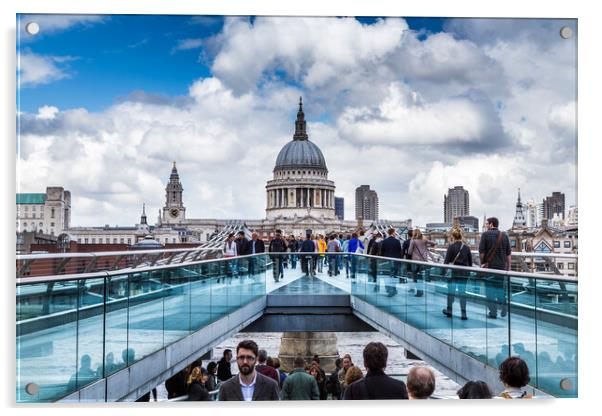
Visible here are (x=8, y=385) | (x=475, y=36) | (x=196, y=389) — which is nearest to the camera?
(x=8, y=385)

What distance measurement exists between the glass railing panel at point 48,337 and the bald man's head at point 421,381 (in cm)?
299

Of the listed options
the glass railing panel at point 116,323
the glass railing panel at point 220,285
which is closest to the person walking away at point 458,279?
the glass railing panel at point 220,285

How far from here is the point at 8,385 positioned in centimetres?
807

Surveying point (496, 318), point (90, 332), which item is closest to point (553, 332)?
point (496, 318)

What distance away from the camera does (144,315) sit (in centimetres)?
899

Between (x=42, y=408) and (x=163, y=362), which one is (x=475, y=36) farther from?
(x=42, y=408)

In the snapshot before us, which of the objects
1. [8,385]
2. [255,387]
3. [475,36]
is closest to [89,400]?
[8,385]

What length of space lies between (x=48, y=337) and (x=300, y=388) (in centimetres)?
279

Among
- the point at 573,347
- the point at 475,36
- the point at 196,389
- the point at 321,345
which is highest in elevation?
the point at 475,36

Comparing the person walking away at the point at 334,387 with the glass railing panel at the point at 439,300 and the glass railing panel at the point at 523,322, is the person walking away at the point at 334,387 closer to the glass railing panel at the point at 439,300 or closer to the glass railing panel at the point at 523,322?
the glass railing panel at the point at 439,300

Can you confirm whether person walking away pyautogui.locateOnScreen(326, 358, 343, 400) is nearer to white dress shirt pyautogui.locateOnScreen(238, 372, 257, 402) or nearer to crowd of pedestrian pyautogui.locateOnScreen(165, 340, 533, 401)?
crowd of pedestrian pyautogui.locateOnScreen(165, 340, 533, 401)

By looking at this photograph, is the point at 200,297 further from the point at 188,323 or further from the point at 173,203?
the point at 173,203

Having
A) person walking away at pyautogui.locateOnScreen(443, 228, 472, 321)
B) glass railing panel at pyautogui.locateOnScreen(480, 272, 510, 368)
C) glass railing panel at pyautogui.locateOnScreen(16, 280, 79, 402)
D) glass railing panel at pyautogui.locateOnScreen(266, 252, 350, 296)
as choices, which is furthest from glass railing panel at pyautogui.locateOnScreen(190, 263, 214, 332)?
glass railing panel at pyautogui.locateOnScreen(266, 252, 350, 296)
